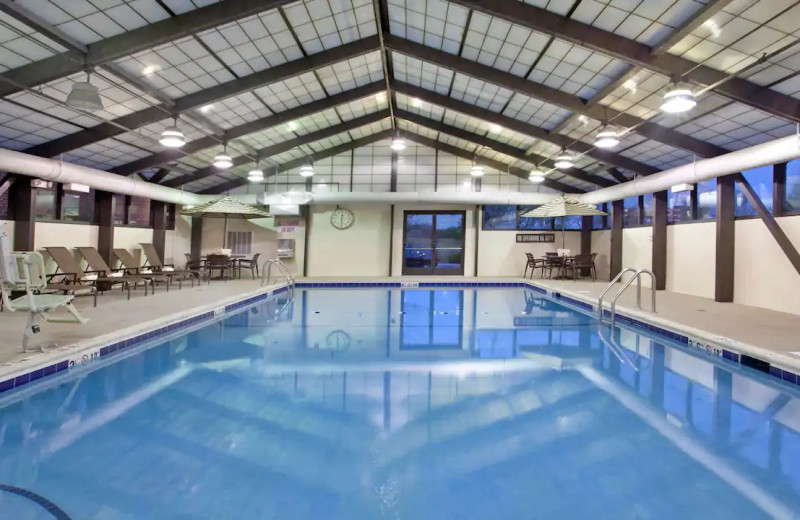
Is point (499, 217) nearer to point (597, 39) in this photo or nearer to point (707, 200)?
point (707, 200)

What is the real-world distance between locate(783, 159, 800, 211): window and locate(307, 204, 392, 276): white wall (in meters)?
9.76

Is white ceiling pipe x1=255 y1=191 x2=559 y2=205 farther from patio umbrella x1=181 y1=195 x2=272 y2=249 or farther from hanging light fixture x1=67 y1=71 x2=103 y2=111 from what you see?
hanging light fixture x1=67 y1=71 x2=103 y2=111

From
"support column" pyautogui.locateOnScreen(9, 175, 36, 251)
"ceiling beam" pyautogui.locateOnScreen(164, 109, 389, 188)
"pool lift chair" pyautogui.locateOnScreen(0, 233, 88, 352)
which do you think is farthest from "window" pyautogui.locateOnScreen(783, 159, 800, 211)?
"support column" pyautogui.locateOnScreen(9, 175, 36, 251)

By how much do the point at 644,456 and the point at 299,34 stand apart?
23.4 feet

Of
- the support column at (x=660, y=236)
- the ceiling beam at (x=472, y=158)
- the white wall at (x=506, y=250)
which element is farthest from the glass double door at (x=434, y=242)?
the support column at (x=660, y=236)

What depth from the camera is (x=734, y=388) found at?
408 centimetres

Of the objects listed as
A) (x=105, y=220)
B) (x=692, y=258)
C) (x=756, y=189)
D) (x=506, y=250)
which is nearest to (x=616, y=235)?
(x=692, y=258)

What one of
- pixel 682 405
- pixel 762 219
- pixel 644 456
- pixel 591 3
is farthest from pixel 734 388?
pixel 762 219

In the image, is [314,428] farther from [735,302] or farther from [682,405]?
[735,302]

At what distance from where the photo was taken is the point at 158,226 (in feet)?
40.3

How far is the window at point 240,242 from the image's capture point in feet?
46.8

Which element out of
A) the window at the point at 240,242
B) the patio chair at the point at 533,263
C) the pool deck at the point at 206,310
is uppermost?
the window at the point at 240,242

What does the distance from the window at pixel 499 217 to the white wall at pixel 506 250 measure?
0.20 meters

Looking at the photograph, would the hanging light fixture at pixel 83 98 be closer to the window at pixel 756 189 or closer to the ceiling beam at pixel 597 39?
the ceiling beam at pixel 597 39
